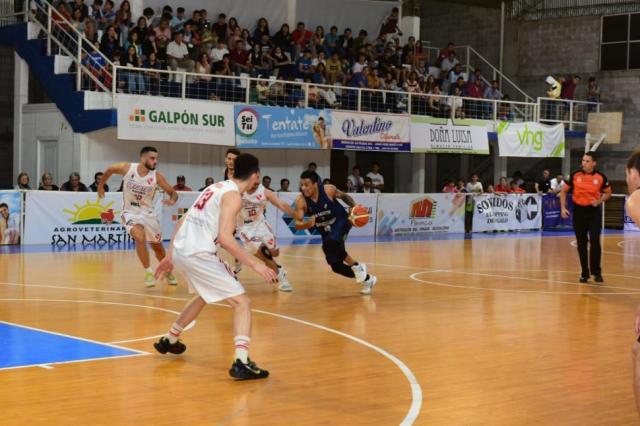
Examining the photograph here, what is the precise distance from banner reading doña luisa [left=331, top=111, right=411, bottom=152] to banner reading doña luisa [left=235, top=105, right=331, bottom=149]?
16.2 inches

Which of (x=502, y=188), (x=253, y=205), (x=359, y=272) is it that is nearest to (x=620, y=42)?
(x=502, y=188)

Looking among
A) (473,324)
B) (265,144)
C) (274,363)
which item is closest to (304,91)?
(265,144)

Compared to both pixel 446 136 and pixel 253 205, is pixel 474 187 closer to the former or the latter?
pixel 446 136

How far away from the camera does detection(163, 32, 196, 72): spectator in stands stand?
85.9 ft

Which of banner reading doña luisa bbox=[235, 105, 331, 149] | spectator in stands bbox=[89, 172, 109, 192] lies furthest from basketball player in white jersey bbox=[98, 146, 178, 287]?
banner reading doña luisa bbox=[235, 105, 331, 149]

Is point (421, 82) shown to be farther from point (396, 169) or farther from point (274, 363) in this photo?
point (274, 363)

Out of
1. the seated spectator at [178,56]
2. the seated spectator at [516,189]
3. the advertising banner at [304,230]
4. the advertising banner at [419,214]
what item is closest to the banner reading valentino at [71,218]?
the advertising banner at [304,230]

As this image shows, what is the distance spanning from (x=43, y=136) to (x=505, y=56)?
809 inches

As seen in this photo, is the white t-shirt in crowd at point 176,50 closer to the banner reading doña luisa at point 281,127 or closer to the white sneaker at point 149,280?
the banner reading doña luisa at point 281,127

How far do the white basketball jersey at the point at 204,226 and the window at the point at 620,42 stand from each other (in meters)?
31.7

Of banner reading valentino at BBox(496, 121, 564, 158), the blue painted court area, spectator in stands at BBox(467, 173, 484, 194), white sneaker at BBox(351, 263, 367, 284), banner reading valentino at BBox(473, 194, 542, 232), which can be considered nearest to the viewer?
the blue painted court area

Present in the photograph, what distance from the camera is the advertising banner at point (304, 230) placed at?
24.9 m

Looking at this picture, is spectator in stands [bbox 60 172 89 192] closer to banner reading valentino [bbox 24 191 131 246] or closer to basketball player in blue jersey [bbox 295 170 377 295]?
banner reading valentino [bbox 24 191 131 246]

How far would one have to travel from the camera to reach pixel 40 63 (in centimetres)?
2569
